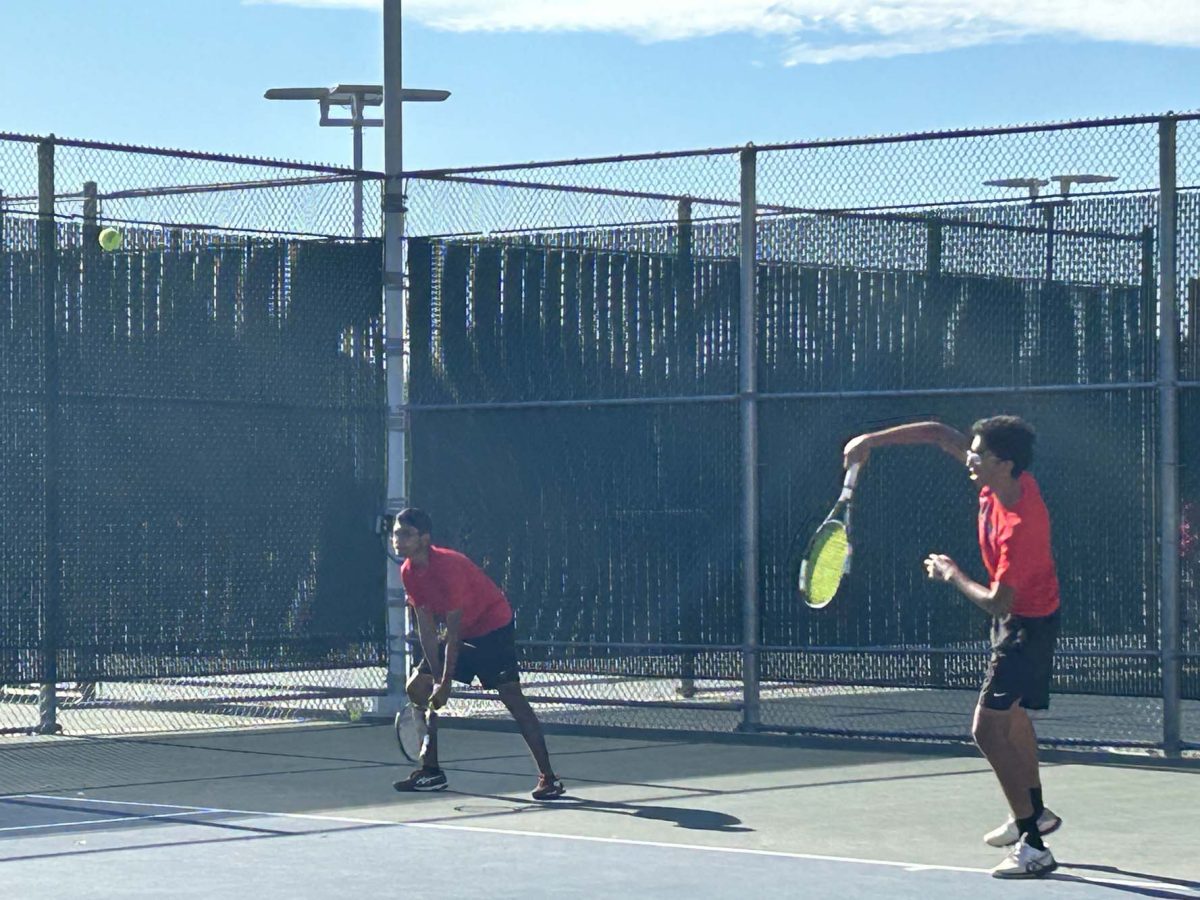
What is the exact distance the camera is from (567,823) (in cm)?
959

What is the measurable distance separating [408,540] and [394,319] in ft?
13.1

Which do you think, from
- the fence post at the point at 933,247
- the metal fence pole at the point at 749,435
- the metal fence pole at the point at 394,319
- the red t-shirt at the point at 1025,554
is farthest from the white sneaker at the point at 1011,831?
the metal fence pole at the point at 394,319

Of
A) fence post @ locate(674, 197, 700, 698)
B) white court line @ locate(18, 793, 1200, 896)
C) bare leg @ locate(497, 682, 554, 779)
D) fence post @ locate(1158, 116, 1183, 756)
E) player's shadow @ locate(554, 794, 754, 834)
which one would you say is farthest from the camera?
fence post @ locate(674, 197, 700, 698)

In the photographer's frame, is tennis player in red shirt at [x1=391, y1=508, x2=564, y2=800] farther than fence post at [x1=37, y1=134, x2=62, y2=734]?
No

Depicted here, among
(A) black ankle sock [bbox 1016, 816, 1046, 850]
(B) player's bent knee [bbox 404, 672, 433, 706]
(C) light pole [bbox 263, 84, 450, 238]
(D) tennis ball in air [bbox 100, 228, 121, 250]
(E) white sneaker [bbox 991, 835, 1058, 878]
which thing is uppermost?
(C) light pole [bbox 263, 84, 450, 238]

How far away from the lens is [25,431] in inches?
510

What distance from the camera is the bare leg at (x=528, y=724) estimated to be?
10320 millimetres

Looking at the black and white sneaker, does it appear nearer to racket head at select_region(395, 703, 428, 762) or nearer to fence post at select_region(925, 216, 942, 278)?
racket head at select_region(395, 703, 428, 762)

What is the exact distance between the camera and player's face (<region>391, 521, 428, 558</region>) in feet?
34.6

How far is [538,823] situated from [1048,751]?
3.66 m

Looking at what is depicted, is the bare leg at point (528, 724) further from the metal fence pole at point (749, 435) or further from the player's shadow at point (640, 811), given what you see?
the metal fence pole at point (749, 435)

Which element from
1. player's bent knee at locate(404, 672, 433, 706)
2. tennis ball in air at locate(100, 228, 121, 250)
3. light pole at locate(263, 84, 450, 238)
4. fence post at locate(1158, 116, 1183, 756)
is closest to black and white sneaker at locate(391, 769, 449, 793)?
player's bent knee at locate(404, 672, 433, 706)

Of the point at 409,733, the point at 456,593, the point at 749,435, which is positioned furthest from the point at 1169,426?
the point at 409,733

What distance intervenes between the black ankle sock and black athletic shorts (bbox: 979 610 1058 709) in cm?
46
